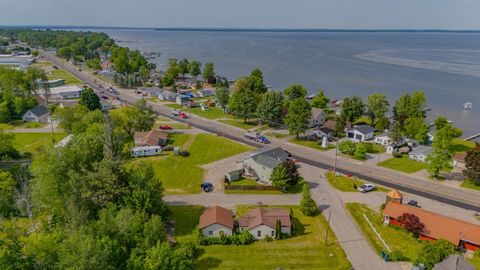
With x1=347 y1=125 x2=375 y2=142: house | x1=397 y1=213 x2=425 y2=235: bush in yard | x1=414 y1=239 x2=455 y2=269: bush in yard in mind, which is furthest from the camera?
x1=347 y1=125 x2=375 y2=142: house

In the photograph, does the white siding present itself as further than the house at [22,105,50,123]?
No

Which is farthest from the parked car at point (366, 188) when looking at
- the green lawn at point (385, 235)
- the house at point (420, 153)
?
the house at point (420, 153)

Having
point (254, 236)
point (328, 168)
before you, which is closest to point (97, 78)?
point (328, 168)

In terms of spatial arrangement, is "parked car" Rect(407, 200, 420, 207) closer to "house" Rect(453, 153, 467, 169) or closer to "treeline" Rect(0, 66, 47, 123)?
"house" Rect(453, 153, 467, 169)

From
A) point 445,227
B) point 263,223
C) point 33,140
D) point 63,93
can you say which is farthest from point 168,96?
point 445,227

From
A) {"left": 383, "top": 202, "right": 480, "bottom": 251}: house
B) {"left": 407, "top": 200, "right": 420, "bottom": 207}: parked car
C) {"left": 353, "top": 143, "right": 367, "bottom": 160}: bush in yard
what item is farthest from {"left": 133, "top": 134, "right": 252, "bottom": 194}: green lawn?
{"left": 407, "top": 200, "right": 420, "bottom": 207}: parked car

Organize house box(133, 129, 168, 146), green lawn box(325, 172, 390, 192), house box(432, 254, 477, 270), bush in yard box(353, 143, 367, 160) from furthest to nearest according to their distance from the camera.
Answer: house box(133, 129, 168, 146) < bush in yard box(353, 143, 367, 160) < green lawn box(325, 172, 390, 192) < house box(432, 254, 477, 270)

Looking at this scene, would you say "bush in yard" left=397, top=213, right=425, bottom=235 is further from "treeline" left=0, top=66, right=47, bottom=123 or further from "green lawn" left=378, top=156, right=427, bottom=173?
"treeline" left=0, top=66, right=47, bottom=123

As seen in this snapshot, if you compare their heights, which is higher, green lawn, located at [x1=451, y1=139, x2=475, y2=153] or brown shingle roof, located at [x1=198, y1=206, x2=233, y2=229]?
green lawn, located at [x1=451, y1=139, x2=475, y2=153]

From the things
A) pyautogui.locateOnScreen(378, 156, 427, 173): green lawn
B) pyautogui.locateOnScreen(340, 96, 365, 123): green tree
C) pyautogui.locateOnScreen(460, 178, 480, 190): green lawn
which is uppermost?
pyautogui.locateOnScreen(340, 96, 365, 123): green tree
